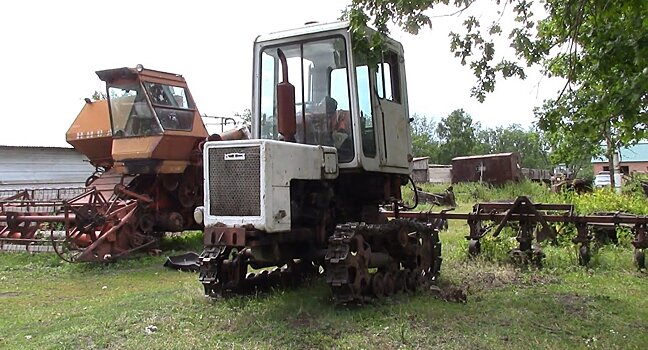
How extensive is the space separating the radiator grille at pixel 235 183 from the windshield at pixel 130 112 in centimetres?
528

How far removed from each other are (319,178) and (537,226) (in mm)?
4315

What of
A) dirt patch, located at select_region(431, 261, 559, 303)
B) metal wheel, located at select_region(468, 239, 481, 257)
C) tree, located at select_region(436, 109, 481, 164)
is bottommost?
dirt patch, located at select_region(431, 261, 559, 303)

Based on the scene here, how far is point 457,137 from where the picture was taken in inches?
2559

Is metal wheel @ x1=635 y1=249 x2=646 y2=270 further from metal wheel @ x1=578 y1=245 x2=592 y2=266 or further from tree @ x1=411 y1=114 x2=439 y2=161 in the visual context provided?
tree @ x1=411 y1=114 x2=439 y2=161

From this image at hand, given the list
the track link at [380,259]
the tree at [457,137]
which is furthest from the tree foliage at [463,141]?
the track link at [380,259]

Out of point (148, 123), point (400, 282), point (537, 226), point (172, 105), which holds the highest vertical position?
point (172, 105)

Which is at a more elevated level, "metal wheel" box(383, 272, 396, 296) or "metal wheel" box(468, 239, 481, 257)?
"metal wheel" box(468, 239, 481, 257)

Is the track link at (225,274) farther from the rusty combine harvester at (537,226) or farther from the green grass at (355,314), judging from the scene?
the rusty combine harvester at (537,226)

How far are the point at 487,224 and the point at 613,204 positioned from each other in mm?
3421

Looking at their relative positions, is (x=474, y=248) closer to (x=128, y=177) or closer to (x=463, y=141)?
(x=128, y=177)

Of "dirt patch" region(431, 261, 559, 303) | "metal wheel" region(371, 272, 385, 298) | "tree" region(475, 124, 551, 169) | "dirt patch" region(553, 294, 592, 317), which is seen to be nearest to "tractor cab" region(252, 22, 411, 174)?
"metal wheel" region(371, 272, 385, 298)

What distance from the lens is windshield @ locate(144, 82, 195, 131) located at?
10922mm

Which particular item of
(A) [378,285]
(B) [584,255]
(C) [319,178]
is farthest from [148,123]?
(B) [584,255]

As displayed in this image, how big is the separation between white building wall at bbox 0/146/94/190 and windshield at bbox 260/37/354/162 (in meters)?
13.7
